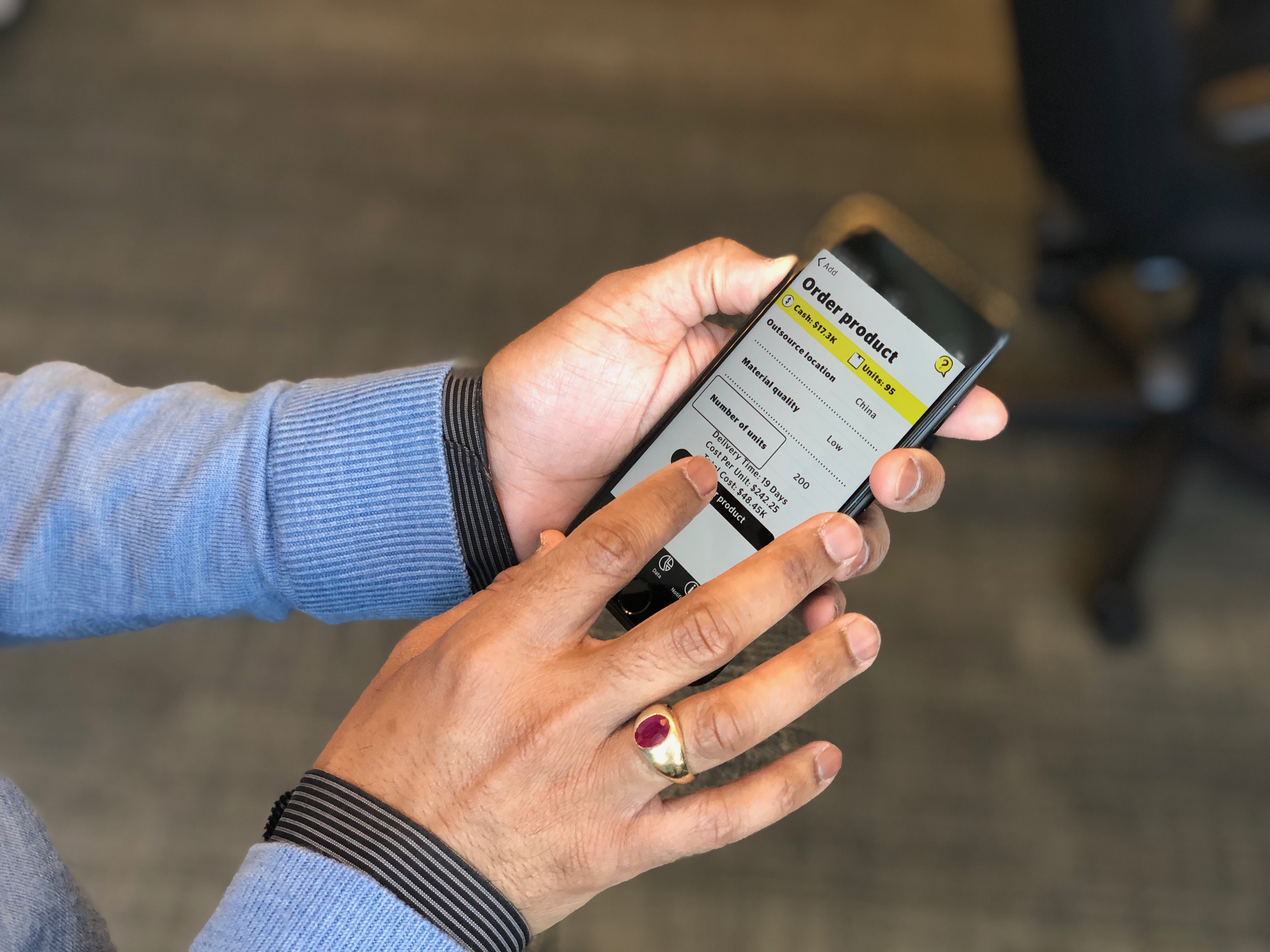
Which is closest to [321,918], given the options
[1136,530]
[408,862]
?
[408,862]

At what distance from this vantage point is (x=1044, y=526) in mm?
1525

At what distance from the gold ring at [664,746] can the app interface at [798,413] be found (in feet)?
0.66

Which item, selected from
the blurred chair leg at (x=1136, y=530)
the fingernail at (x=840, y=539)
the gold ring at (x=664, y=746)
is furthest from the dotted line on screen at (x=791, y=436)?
the blurred chair leg at (x=1136, y=530)

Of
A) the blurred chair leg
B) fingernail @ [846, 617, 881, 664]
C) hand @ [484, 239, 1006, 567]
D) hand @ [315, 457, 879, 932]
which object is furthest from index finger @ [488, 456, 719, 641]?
the blurred chair leg

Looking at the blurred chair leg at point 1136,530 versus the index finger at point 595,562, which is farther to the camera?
the blurred chair leg at point 1136,530

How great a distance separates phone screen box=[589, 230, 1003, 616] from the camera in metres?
0.69

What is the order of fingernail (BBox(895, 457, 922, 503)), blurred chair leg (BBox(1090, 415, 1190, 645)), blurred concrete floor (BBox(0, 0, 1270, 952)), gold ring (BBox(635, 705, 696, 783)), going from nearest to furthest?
gold ring (BBox(635, 705, 696, 783))
fingernail (BBox(895, 457, 922, 503))
blurred concrete floor (BBox(0, 0, 1270, 952))
blurred chair leg (BBox(1090, 415, 1190, 645))

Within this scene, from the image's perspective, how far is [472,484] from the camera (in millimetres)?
771

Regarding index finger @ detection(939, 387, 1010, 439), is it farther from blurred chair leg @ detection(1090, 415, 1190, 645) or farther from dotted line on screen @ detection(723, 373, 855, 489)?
blurred chair leg @ detection(1090, 415, 1190, 645)

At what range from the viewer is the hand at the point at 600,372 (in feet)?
2.45

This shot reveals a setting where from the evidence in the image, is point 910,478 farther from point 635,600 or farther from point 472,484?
point 472,484

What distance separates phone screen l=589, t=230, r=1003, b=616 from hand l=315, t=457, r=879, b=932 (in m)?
0.16

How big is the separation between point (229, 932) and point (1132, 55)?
120 cm

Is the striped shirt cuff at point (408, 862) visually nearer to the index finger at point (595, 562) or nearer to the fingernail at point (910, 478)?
the index finger at point (595, 562)
